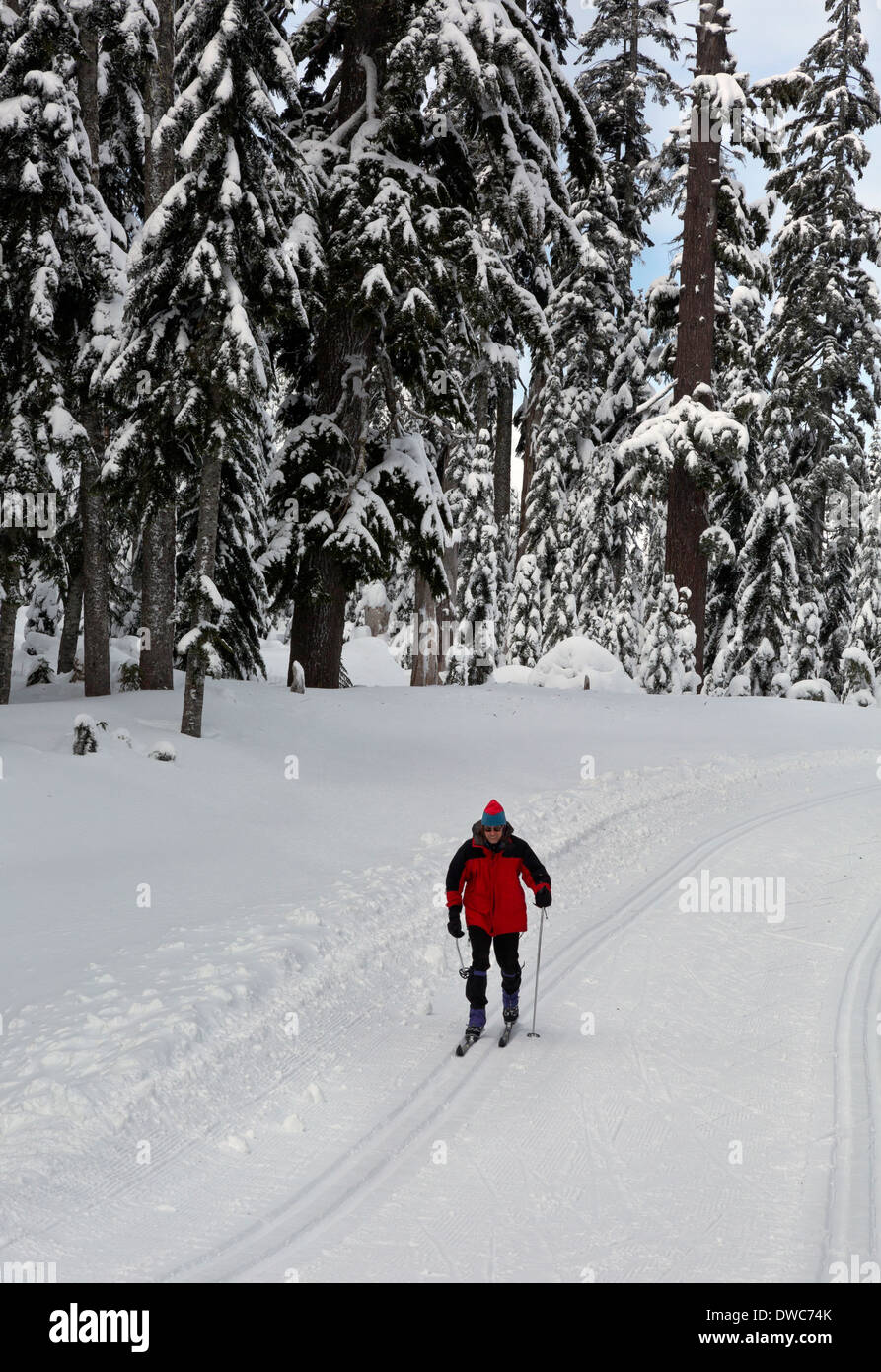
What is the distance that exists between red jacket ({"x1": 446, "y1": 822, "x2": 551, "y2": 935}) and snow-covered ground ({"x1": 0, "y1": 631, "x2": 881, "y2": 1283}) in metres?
0.84

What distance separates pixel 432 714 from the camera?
58.3 feet

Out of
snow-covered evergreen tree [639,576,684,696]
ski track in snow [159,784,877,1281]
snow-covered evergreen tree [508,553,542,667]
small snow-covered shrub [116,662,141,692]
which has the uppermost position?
snow-covered evergreen tree [508,553,542,667]

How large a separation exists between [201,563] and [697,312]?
13.4 m

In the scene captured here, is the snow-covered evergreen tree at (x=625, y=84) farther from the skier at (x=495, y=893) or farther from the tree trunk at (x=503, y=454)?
the skier at (x=495, y=893)

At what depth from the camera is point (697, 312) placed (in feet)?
71.4

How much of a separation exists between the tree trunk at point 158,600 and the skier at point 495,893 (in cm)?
954

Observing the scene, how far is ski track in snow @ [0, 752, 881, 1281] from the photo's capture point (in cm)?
495

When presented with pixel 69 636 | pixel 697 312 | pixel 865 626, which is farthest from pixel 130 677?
pixel 865 626

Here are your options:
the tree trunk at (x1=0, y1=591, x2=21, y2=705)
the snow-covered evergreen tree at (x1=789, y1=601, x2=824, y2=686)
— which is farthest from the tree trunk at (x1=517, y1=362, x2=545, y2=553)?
the tree trunk at (x1=0, y1=591, x2=21, y2=705)

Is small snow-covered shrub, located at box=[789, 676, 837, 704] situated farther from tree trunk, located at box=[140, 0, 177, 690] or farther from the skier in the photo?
the skier

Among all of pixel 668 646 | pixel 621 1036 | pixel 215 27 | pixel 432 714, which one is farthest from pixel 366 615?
pixel 621 1036

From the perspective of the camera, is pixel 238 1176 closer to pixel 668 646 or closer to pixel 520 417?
pixel 668 646

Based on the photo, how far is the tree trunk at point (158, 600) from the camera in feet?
52.7

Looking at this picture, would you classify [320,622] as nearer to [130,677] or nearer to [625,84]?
[130,677]
